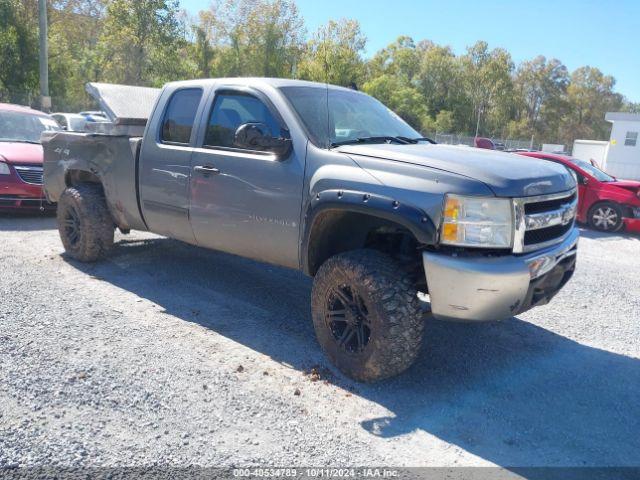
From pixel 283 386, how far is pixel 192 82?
296 cm

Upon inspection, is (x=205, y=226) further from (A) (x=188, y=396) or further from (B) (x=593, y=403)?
(B) (x=593, y=403)

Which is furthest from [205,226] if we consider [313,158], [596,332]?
[596,332]

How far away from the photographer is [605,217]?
10.6m

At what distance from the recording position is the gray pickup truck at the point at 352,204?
3.21 m

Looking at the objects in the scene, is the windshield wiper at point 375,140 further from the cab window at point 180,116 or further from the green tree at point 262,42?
the green tree at point 262,42

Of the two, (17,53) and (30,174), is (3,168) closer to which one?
(30,174)

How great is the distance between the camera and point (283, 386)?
11.6ft

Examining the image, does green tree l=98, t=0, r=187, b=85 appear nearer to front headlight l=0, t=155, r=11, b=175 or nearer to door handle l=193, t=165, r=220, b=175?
front headlight l=0, t=155, r=11, b=175

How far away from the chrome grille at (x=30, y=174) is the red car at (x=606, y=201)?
26.9ft

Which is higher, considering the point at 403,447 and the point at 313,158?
the point at 313,158

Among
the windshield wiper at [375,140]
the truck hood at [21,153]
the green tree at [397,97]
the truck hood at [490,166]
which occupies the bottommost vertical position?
the truck hood at [21,153]

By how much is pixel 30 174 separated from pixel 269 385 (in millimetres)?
6375

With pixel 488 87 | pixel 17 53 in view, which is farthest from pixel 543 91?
pixel 17 53

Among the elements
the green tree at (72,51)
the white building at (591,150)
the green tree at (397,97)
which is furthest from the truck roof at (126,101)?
the green tree at (397,97)
